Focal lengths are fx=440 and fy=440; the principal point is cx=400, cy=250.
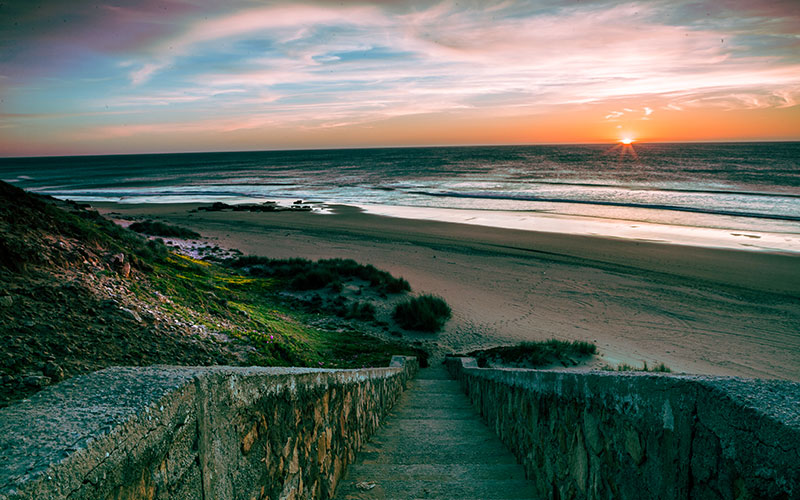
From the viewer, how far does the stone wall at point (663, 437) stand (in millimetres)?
1382

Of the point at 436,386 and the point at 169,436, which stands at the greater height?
the point at 169,436

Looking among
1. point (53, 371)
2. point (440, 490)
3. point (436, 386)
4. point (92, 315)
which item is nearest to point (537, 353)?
point (436, 386)

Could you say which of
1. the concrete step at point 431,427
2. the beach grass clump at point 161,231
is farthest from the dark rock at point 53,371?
the beach grass clump at point 161,231

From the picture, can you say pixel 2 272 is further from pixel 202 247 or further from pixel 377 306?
pixel 202 247

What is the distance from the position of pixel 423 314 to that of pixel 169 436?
1059 cm

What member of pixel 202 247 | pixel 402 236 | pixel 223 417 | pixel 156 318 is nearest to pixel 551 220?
pixel 402 236

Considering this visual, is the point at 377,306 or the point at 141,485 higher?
the point at 141,485

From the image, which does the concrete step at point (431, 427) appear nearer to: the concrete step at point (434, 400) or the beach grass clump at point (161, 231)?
the concrete step at point (434, 400)

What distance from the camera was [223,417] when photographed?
188cm

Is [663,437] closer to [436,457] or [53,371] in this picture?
[436,457]

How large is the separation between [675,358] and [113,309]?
34.1ft

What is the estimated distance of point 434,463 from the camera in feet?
12.3

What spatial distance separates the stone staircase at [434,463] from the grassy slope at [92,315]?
6.61 feet

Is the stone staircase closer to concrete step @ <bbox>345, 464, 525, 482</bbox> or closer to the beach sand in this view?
concrete step @ <bbox>345, 464, 525, 482</bbox>
